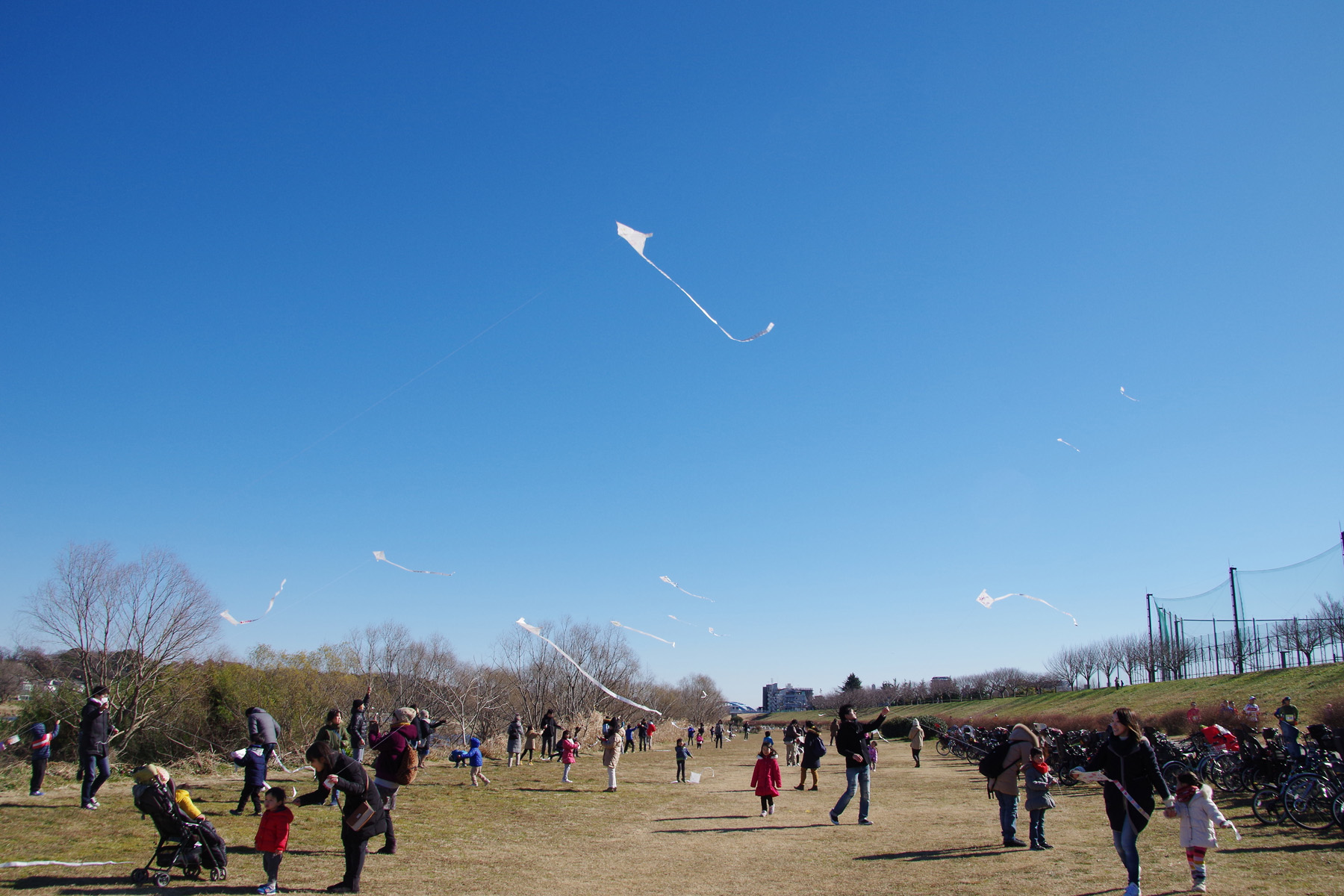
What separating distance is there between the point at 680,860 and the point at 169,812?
5484 millimetres

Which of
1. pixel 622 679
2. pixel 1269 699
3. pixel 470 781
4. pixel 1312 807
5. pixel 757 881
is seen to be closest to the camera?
pixel 757 881

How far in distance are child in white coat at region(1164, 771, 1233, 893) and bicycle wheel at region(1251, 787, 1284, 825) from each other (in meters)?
4.67

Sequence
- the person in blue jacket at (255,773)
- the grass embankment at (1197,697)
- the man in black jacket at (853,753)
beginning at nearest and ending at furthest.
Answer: the person in blue jacket at (255,773) → the man in black jacket at (853,753) → the grass embankment at (1197,697)

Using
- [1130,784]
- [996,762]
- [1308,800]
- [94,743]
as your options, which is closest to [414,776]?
[94,743]

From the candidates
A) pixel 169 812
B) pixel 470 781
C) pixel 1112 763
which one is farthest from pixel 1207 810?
pixel 470 781

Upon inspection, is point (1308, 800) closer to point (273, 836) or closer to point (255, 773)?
point (273, 836)

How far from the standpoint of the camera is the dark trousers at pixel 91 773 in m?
10.5

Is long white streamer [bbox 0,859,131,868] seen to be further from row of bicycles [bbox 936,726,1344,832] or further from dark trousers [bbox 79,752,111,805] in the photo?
row of bicycles [bbox 936,726,1344,832]

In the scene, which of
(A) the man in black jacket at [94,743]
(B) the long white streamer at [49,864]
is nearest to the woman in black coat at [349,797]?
(B) the long white streamer at [49,864]

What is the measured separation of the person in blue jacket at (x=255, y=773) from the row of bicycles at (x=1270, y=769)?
37.1 feet

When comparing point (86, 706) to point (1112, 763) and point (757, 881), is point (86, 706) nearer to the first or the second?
point (757, 881)

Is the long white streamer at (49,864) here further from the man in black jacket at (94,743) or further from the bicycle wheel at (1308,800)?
the bicycle wheel at (1308,800)

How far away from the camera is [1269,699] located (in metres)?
30.7

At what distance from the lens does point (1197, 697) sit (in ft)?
119
